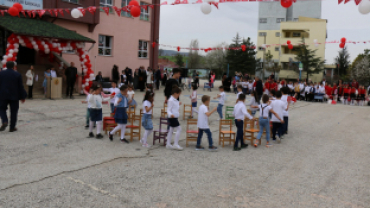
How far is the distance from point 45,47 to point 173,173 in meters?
13.6

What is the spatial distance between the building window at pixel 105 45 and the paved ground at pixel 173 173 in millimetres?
14987

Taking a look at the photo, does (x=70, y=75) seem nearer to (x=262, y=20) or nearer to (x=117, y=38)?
(x=117, y=38)

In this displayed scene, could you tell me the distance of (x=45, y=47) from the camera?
1698cm

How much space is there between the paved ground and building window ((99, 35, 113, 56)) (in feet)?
49.2

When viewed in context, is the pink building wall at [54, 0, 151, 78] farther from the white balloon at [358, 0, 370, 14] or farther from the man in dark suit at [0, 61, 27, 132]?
the white balloon at [358, 0, 370, 14]

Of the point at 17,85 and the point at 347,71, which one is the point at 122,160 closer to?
the point at 17,85

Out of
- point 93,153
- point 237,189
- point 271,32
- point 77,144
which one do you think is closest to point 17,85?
point 77,144

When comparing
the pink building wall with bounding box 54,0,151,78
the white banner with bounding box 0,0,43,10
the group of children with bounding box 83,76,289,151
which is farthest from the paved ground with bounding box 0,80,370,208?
the pink building wall with bounding box 54,0,151,78

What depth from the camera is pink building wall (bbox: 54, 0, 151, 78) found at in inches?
890

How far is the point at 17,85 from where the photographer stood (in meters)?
9.16

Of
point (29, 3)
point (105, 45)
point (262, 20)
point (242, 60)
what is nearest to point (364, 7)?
point (29, 3)

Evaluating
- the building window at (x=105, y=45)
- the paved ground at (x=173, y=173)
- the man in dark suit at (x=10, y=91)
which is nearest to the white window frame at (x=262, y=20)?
the building window at (x=105, y=45)

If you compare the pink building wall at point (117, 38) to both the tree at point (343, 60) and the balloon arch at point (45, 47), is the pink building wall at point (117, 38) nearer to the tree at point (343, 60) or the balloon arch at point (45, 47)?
the balloon arch at point (45, 47)

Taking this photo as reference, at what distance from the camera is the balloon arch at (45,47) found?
15570 mm
